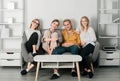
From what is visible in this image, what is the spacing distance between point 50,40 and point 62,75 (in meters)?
0.80

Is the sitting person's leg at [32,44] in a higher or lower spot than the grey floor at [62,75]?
higher

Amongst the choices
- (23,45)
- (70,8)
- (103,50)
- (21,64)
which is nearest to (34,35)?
(23,45)

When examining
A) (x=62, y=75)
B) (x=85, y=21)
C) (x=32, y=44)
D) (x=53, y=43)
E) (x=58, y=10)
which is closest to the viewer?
(x=62, y=75)

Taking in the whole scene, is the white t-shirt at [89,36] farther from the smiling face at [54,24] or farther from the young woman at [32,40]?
the young woman at [32,40]

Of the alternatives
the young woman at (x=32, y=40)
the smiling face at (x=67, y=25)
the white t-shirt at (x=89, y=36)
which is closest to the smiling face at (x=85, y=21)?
the white t-shirt at (x=89, y=36)

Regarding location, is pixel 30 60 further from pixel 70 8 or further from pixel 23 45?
pixel 70 8

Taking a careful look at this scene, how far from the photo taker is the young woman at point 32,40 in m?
5.46

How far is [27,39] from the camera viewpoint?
19.4ft

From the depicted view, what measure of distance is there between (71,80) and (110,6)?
7.28ft

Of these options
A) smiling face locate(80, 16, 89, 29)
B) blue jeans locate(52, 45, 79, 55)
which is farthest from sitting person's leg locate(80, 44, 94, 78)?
smiling face locate(80, 16, 89, 29)

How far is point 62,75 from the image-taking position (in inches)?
213

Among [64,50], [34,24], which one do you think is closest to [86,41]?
[64,50]

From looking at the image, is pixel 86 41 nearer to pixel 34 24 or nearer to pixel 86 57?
pixel 86 57

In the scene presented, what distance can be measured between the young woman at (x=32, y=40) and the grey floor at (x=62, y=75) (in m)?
0.21
